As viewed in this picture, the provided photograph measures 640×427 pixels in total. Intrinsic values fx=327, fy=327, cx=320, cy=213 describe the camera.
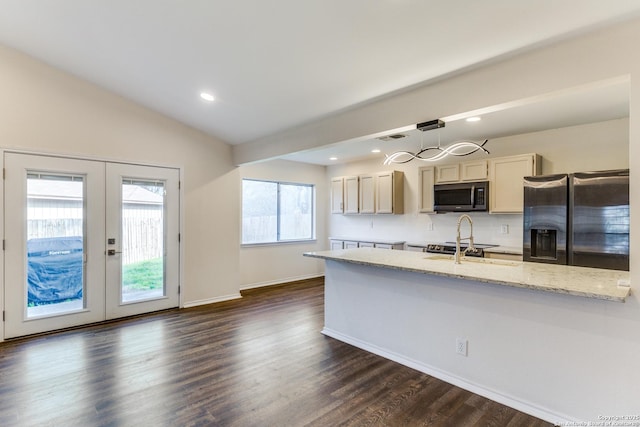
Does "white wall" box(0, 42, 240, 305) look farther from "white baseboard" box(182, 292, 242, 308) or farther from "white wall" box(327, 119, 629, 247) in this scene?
"white wall" box(327, 119, 629, 247)

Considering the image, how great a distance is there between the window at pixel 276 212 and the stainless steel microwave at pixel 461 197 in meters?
2.95

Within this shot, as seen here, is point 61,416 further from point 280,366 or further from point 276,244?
point 276,244

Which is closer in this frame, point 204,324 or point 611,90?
point 611,90

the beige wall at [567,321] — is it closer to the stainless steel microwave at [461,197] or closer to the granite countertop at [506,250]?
the granite countertop at [506,250]

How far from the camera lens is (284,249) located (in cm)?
660

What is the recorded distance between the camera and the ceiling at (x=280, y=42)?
6.81 ft

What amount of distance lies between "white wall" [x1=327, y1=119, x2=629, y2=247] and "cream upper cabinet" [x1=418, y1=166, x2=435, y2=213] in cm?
26

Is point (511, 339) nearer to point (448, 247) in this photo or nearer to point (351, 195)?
point (448, 247)

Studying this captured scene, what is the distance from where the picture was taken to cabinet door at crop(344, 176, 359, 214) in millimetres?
6344

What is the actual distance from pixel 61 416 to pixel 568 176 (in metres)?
4.96

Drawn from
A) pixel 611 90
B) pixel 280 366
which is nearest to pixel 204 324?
pixel 280 366

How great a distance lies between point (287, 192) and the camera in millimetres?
6805

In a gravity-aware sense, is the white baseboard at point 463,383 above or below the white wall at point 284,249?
below

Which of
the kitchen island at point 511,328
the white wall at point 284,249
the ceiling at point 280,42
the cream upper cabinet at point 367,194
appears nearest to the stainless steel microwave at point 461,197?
the cream upper cabinet at point 367,194
